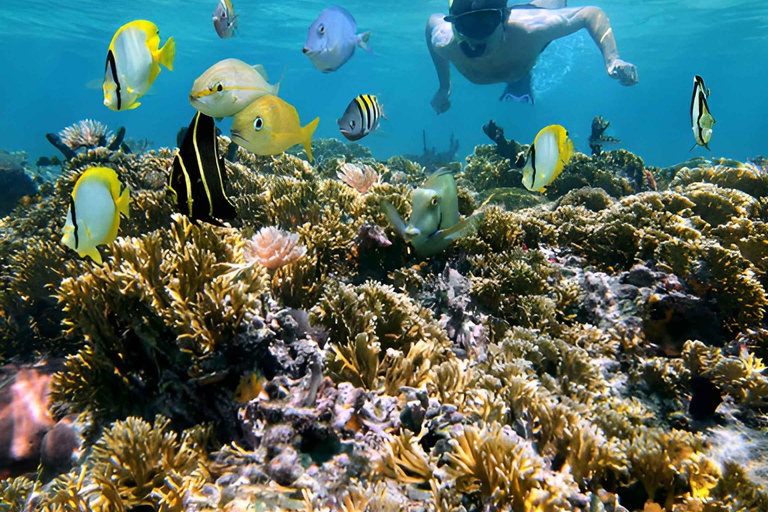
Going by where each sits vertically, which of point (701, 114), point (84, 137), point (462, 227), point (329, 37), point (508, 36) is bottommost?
point (462, 227)

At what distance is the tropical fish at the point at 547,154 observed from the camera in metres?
3.43

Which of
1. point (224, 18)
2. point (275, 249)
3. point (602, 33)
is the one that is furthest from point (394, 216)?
point (602, 33)

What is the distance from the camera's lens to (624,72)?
10.7m

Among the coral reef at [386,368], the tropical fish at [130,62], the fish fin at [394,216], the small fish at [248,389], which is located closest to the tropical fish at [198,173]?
the coral reef at [386,368]

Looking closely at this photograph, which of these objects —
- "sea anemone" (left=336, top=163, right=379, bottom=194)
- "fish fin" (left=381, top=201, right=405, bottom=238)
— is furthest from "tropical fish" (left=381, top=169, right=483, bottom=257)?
"sea anemone" (left=336, top=163, right=379, bottom=194)

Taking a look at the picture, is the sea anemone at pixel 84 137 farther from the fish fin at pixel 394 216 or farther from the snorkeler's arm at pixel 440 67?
the snorkeler's arm at pixel 440 67

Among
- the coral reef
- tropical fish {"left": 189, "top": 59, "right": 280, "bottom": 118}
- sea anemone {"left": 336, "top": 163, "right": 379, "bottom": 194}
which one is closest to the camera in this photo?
the coral reef

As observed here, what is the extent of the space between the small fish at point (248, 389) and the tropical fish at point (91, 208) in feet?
3.94

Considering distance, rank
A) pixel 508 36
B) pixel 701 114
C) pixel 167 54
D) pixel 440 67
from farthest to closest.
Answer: pixel 440 67 → pixel 508 36 → pixel 701 114 → pixel 167 54

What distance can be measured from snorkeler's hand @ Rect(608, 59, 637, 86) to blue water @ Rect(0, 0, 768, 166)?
7.07 meters

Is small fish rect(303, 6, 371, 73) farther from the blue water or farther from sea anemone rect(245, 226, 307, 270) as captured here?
sea anemone rect(245, 226, 307, 270)

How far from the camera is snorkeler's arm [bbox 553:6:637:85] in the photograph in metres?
10.8

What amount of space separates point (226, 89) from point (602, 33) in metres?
13.7

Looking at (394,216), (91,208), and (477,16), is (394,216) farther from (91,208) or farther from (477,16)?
(477,16)
